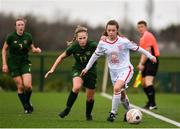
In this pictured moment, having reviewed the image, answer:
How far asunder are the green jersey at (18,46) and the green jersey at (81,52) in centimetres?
200

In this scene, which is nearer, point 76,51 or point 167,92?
point 76,51

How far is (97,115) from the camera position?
1448 centimetres

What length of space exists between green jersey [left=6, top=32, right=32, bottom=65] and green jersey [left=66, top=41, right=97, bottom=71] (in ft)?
6.56

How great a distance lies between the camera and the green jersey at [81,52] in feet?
42.7

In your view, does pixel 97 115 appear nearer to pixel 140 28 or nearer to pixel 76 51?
pixel 76 51

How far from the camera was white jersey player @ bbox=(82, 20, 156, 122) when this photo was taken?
12.7m

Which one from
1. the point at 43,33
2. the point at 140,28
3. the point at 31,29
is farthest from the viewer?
the point at 43,33

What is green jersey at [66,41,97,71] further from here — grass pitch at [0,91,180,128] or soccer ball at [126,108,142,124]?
soccer ball at [126,108,142,124]

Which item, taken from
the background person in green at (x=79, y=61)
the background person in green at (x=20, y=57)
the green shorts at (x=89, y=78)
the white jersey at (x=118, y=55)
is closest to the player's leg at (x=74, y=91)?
the background person in green at (x=79, y=61)

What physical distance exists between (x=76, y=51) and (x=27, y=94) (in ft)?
8.42

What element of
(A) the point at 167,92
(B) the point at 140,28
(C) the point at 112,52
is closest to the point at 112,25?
(C) the point at 112,52

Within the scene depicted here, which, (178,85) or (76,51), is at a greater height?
(76,51)

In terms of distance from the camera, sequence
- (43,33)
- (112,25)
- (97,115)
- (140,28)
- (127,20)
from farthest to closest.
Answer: (127,20)
(43,33)
(140,28)
(97,115)
(112,25)

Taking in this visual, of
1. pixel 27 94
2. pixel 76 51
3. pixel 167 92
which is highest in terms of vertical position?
pixel 76 51
